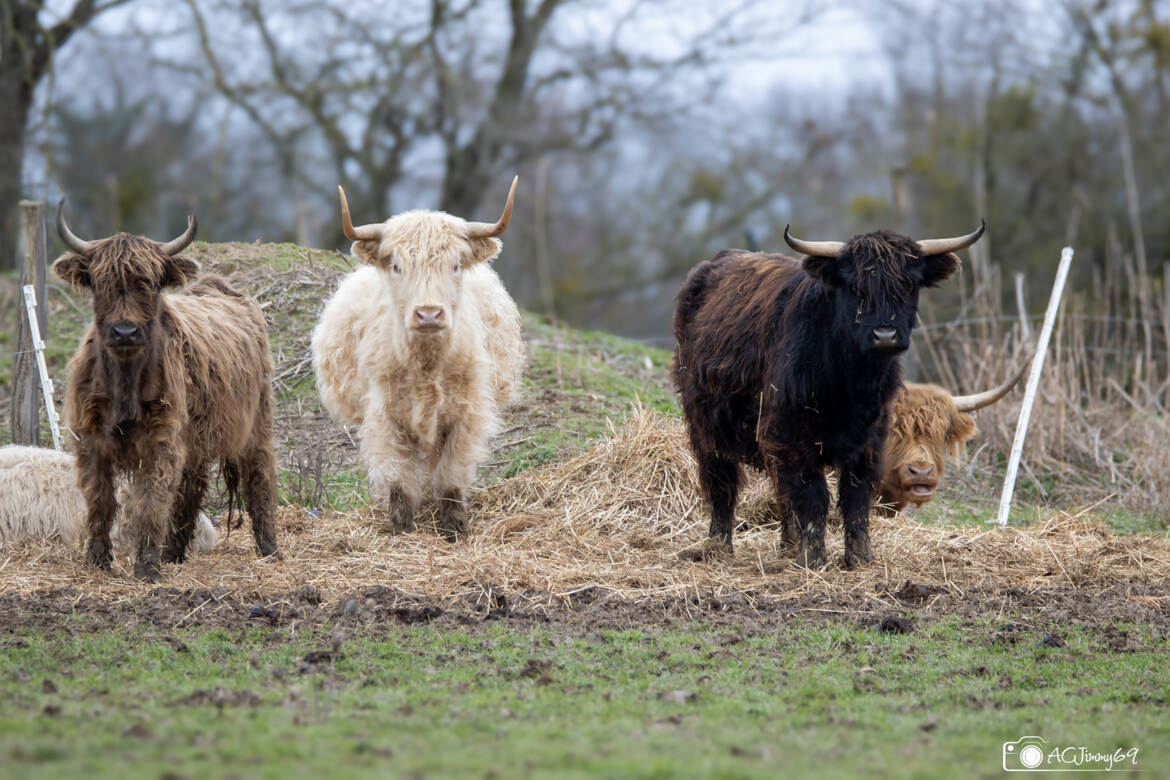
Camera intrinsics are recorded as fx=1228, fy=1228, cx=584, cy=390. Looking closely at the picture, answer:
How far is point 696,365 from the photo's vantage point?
721 cm

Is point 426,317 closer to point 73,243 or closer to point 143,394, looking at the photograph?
point 143,394

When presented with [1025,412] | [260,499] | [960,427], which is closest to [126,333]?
[260,499]

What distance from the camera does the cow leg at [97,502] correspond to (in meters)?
6.18

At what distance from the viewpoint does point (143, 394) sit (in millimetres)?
6086

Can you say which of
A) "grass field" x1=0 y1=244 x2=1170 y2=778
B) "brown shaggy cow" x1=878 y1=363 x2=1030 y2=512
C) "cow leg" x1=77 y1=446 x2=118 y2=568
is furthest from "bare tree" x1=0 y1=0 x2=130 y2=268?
"brown shaggy cow" x1=878 y1=363 x2=1030 y2=512

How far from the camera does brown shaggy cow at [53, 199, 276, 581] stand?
5992 millimetres

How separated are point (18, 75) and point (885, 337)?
16.0 meters

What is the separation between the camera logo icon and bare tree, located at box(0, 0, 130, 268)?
1685cm

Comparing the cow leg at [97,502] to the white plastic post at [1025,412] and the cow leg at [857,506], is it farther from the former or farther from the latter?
the white plastic post at [1025,412]

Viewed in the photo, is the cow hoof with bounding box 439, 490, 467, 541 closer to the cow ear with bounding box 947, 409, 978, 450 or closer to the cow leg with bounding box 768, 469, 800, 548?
the cow leg with bounding box 768, 469, 800, 548

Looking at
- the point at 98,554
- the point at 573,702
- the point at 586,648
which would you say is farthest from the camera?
the point at 98,554

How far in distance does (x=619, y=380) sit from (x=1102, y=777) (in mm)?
8172

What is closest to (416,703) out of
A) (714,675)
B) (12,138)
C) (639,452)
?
(714,675)

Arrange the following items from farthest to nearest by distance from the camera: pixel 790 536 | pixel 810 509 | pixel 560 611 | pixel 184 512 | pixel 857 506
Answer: pixel 790 536 < pixel 184 512 < pixel 857 506 < pixel 810 509 < pixel 560 611
